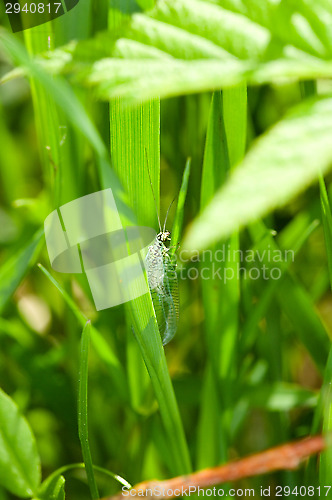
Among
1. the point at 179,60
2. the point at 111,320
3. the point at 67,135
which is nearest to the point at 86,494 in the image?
the point at 111,320

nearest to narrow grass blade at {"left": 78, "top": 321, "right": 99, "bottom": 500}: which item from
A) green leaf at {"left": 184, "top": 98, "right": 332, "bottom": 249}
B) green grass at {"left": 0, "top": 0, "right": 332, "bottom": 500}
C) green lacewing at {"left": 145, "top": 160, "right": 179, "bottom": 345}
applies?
green grass at {"left": 0, "top": 0, "right": 332, "bottom": 500}

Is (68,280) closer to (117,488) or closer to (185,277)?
(185,277)

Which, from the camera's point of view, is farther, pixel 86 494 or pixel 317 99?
pixel 86 494

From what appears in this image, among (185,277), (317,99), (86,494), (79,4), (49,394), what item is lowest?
(86,494)

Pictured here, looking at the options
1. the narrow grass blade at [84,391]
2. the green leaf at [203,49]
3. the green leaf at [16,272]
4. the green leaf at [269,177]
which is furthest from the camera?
the green leaf at [16,272]

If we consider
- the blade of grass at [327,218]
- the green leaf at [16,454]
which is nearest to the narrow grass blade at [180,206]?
the blade of grass at [327,218]

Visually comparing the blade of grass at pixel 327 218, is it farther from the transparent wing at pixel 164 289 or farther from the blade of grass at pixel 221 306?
the transparent wing at pixel 164 289
